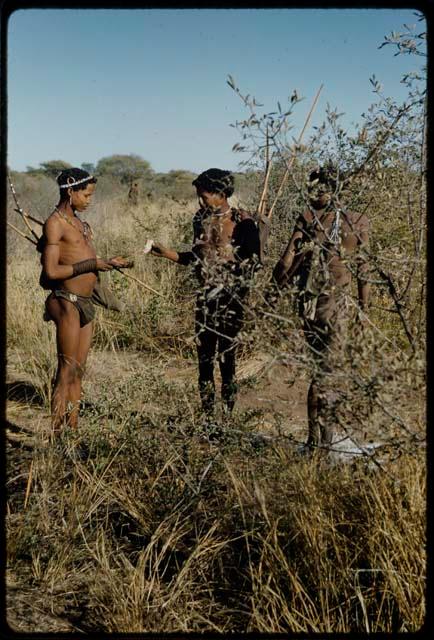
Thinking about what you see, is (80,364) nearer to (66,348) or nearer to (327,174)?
(66,348)

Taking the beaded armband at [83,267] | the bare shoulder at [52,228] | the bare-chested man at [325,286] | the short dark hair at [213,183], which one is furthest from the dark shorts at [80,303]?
the bare-chested man at [325,286]

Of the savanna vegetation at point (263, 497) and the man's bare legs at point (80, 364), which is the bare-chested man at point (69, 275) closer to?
the man's bare legs at point (80, 364)

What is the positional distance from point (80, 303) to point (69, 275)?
239 mm

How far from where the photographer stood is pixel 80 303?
4.64m

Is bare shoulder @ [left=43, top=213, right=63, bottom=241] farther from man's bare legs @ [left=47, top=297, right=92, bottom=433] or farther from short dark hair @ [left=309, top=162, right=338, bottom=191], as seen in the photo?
short dark hair @ [left=309, top=162, right=338, bottom=191]

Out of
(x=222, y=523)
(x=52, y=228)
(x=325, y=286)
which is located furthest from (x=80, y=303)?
(x=325, y=286)

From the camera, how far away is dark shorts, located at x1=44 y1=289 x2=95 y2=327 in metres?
4.59

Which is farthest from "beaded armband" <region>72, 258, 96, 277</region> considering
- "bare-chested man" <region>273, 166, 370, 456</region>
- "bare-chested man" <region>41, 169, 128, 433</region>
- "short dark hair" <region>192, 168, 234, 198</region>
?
"bare-chested man" <region>273, 166, 370, 456</region>

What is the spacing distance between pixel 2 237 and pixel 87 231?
3.64ft

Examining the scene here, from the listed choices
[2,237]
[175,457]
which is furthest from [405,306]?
[2,237]

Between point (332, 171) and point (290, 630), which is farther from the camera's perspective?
point (332, 171)

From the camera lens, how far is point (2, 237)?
12.3 ft

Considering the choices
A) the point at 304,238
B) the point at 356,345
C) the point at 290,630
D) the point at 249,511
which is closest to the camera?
the point at 356,345

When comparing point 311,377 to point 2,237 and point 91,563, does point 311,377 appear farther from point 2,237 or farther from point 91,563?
point 2,237
